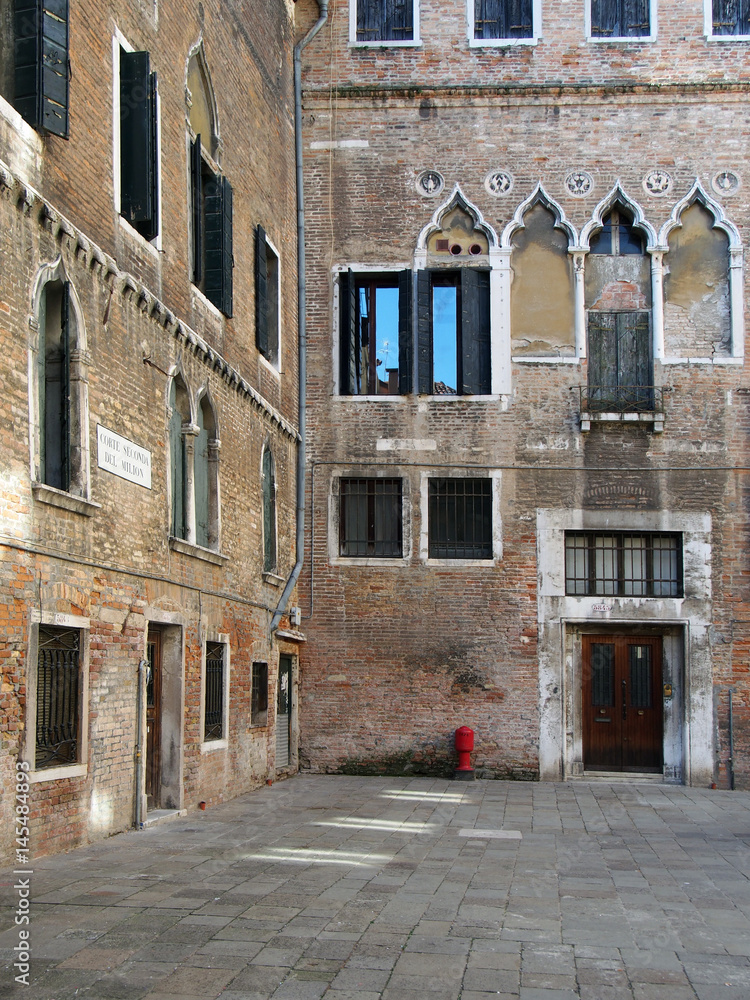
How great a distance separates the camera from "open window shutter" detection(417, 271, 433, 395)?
54.4 ft

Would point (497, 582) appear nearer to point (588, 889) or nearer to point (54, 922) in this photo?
point (588, 889)

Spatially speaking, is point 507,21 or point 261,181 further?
point 507,21

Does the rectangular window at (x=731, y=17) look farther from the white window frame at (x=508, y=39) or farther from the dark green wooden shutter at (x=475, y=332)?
the dark green wooden shutter at (x=475, y=332)

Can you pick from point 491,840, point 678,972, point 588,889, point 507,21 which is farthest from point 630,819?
point 507,21

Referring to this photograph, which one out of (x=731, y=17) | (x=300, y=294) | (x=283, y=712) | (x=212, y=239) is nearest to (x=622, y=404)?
(x=300, y=294)

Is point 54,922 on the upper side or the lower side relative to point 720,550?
lower

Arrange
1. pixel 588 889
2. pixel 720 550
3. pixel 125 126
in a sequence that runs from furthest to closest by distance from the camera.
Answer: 1. pixel 720 550
2. pixel 125 126
3. pixel 588 889

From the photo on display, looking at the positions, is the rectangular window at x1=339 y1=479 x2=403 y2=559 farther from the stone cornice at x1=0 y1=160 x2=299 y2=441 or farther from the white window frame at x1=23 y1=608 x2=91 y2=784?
the white window frame at x1=23 y1=608 x2=91 y2=784

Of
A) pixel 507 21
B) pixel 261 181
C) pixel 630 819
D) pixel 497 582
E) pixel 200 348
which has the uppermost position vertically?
pixel 507 21

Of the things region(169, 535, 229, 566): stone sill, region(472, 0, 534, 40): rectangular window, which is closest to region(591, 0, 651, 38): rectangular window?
region(472, 0, 534, 40): rectangular window

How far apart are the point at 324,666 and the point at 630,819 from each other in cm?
539

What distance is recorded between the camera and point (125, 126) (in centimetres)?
1022

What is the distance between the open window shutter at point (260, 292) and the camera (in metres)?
14.5

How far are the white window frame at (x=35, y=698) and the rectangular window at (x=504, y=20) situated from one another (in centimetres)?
1188
